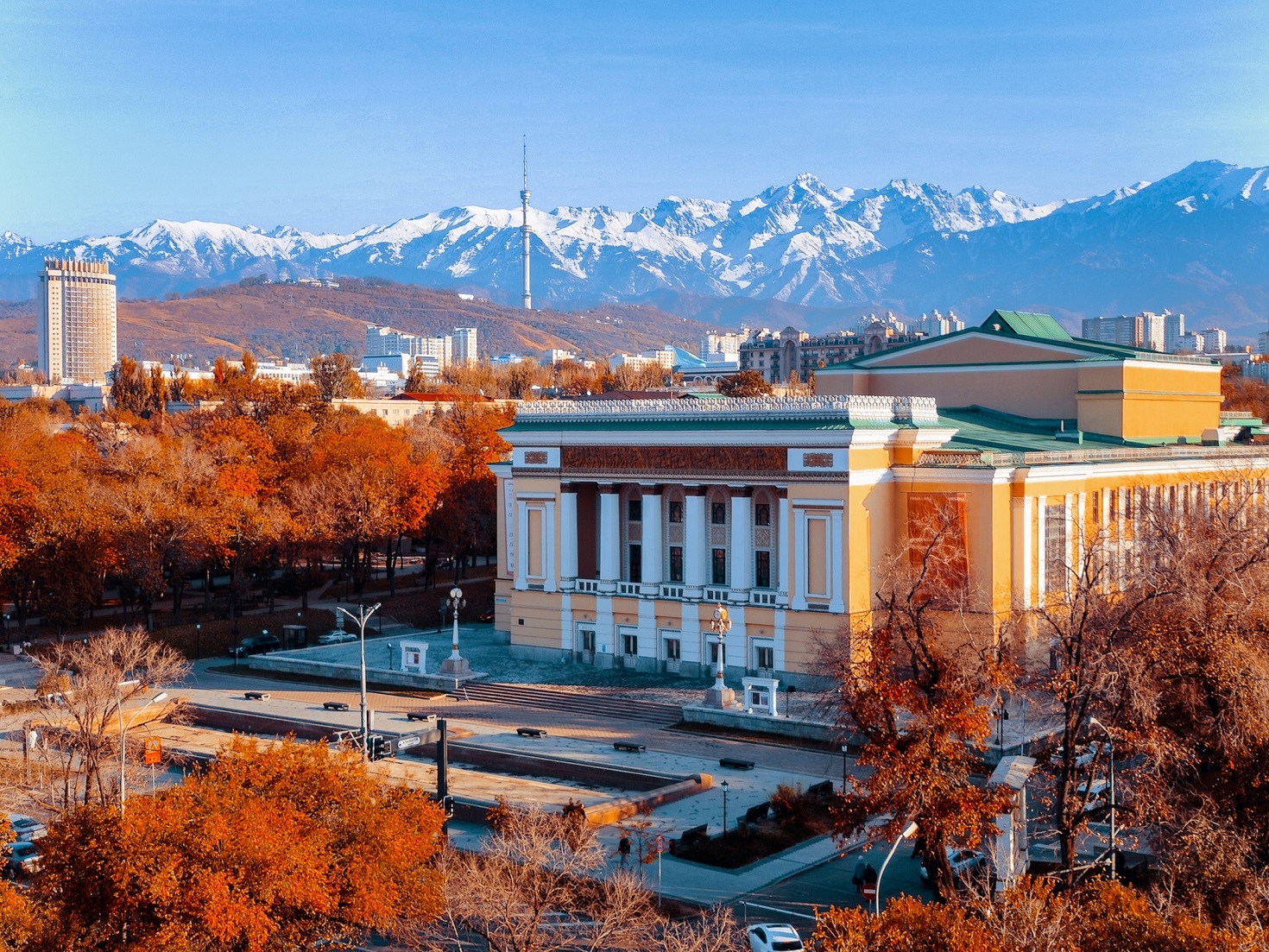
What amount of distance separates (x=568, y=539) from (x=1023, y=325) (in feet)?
87.3

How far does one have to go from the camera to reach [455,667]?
53.9 metres

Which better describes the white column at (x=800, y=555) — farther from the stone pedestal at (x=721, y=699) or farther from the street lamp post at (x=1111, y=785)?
the street lamp post at (x=1111, y=785)

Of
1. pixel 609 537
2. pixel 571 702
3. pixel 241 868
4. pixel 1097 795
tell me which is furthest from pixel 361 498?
pixel 241 868

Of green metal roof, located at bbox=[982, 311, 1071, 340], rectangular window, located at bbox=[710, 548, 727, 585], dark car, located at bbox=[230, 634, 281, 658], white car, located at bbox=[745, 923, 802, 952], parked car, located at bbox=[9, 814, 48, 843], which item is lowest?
dark car, located at bbox=[230, 634, 281, 658]

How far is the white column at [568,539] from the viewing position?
56156 mm

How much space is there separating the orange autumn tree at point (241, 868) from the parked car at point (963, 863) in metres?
→ 10.6

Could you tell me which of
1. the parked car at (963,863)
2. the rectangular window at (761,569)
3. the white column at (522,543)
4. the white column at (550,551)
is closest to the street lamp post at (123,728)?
the white column at (522,543)

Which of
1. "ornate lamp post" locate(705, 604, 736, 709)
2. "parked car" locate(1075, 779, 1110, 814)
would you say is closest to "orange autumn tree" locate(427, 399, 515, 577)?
"ornate lamp post" locate(705, 604, 736, 709)

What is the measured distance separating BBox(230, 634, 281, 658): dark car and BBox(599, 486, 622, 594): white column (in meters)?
17.4

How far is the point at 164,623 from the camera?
225 feet

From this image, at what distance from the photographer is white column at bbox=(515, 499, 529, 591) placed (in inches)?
2258

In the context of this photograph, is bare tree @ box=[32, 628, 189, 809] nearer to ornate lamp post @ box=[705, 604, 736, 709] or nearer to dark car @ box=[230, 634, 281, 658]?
ornate lamp post @ box=[705, 604, 736, 709]

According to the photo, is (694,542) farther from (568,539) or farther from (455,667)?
(455,667)

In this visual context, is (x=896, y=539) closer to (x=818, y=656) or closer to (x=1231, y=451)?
(x=818, y=656)
